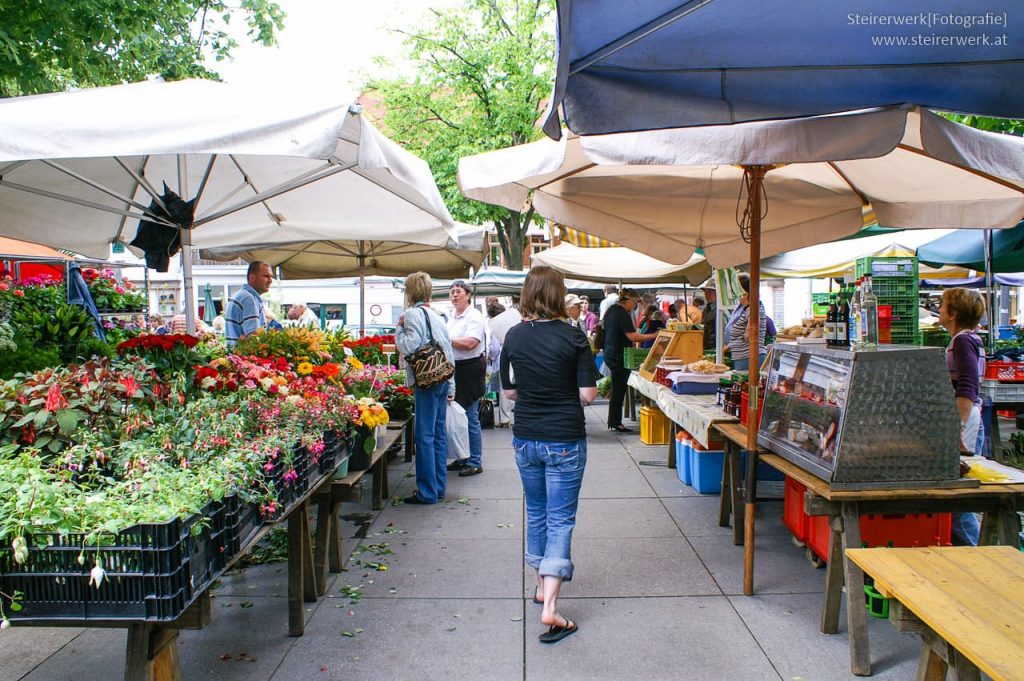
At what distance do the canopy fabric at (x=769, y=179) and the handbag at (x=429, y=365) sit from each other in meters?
1.62

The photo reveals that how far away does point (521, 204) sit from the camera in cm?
482

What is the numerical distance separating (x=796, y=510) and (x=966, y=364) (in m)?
1.49

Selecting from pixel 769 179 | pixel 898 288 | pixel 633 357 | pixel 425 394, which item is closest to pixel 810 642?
pixel 898 288

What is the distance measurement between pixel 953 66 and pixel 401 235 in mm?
4922

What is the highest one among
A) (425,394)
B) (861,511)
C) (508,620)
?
(425,394)

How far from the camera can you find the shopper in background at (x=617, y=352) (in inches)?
399

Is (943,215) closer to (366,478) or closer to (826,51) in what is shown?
(826,51)

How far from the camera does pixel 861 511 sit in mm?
3504

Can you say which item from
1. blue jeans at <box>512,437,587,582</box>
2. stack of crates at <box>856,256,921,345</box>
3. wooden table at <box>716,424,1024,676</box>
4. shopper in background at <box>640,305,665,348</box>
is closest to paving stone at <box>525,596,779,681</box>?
blue jeans at <box>512,437,587,582</box>

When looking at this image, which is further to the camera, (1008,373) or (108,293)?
(108,293)

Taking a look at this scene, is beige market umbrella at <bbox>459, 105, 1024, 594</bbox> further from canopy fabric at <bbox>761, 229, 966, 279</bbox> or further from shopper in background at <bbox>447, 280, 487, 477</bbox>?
canopy fabric at <bbox>761, 229, 966, 279</bbox>

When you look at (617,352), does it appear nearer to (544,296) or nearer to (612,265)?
(612,265)

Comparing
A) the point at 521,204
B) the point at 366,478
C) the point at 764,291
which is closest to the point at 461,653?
the point at 521,204

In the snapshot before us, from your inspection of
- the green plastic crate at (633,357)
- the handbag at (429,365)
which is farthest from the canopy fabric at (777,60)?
the green plastic crate at (633,357)
